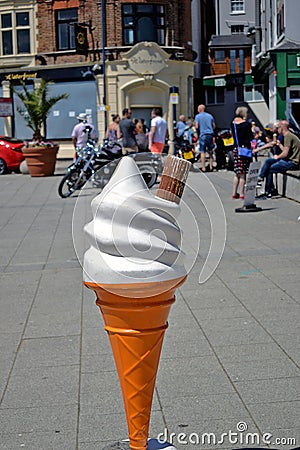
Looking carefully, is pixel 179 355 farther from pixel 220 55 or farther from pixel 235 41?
pixel 220 55

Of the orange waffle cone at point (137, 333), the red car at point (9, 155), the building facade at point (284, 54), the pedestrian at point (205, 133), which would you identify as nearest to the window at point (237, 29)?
the building facade at point (284, 54)

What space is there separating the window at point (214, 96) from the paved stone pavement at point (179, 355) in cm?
4159

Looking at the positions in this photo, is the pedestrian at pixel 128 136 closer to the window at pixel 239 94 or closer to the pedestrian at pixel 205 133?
the pedestrian at pixel 205 133

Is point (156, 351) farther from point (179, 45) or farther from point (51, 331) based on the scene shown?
point (179, 45)

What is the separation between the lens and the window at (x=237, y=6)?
23.1 meters

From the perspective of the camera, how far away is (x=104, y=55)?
131 ft

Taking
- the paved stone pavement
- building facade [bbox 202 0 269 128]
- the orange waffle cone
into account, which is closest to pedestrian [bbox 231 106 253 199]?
the paved stone pavement

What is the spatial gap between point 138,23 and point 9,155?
1569 cm

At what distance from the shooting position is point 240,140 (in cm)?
1435

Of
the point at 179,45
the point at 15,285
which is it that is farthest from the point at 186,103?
the point at 15,285

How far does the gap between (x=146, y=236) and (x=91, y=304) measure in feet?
13.8

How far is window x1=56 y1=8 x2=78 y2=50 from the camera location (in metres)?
41.3

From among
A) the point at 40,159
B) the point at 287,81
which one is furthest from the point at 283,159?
the point at 287,81

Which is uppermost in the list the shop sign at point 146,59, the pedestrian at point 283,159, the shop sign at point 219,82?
the shop sign at point 146,59
